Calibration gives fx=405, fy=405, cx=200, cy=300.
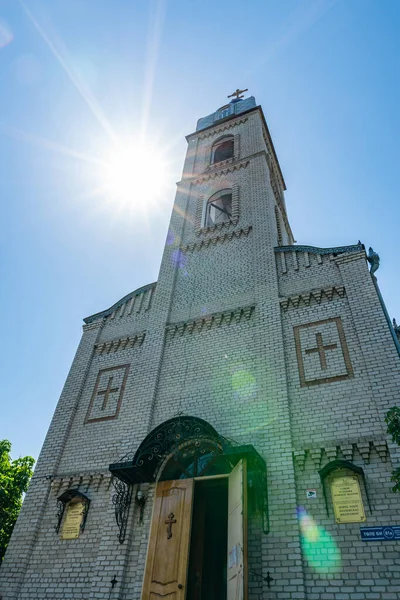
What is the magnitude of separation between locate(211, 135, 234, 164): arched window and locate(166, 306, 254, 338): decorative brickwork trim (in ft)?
27.1

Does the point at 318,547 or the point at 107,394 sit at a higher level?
the point at 107,394

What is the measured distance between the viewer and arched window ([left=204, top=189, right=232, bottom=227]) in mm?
13016

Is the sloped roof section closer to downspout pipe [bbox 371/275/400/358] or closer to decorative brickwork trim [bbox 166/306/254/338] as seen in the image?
decorative brickwork trim [bbox 166/306/254/338]

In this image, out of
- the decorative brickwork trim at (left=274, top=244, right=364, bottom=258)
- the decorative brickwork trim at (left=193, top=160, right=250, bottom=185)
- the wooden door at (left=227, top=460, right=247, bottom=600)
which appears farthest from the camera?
the decorative brickwork trim at (left=193, top=160, right=250, bottom=185)

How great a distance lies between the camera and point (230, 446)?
6102 millimetres

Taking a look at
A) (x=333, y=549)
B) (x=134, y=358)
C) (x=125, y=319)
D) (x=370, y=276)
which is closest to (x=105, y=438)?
(x=134, y=358)

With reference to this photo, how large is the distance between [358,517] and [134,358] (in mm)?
5542

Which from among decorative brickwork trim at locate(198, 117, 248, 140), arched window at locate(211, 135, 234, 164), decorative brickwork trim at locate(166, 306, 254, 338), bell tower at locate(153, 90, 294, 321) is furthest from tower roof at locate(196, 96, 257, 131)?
decorative brickwork trim at locate(166, 306, 254, 338)

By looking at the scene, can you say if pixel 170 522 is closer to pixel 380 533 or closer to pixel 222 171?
pixel 380 533

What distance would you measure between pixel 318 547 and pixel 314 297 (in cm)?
441

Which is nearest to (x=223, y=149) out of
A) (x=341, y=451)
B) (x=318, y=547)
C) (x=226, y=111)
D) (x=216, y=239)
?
(x=226, y=111)

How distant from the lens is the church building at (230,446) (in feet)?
18.0

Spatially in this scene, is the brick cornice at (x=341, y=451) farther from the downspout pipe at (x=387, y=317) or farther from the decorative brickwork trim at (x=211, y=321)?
the decorative brickwork trim at (x=211, y=321)

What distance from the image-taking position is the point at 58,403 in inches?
368
